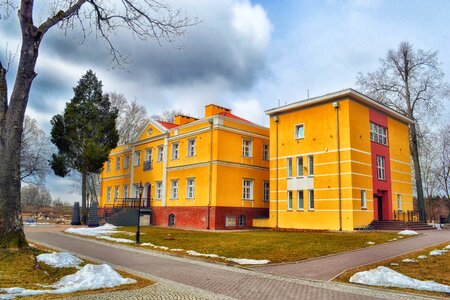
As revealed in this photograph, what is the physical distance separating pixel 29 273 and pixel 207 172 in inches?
817

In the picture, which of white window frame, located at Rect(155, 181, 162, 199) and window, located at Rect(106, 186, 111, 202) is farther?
window, located at Rect(106, 186, 111, 202)

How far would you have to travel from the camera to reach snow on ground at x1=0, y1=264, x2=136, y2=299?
306 inches

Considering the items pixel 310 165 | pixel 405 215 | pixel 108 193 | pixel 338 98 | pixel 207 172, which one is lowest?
pixel 405 215

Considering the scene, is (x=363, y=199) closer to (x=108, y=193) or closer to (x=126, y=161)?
(x=126, y=161)

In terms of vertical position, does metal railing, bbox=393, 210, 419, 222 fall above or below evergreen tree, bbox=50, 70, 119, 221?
below

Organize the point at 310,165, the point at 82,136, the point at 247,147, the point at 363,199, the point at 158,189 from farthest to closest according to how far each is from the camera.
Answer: the point at 82,136 → the point at 158,189 → the point at 247,147 → the point at 310,165 → the point at 363,199

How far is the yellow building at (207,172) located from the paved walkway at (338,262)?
14.7 m

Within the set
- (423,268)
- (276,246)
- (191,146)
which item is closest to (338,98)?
(276,246)

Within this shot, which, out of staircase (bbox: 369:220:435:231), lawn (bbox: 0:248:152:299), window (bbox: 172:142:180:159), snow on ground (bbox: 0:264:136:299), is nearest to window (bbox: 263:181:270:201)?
window (bbox: 172:142:180:159)

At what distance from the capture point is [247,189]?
31750 mm

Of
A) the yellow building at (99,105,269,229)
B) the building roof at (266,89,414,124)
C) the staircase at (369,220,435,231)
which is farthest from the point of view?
the yellow building at (99,105,269,229)

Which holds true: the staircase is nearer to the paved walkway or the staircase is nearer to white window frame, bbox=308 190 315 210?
white window frame, bbox=308 190 315 210

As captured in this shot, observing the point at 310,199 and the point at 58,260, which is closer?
the point at 58,260

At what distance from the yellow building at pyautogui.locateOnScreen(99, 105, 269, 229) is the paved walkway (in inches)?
577
